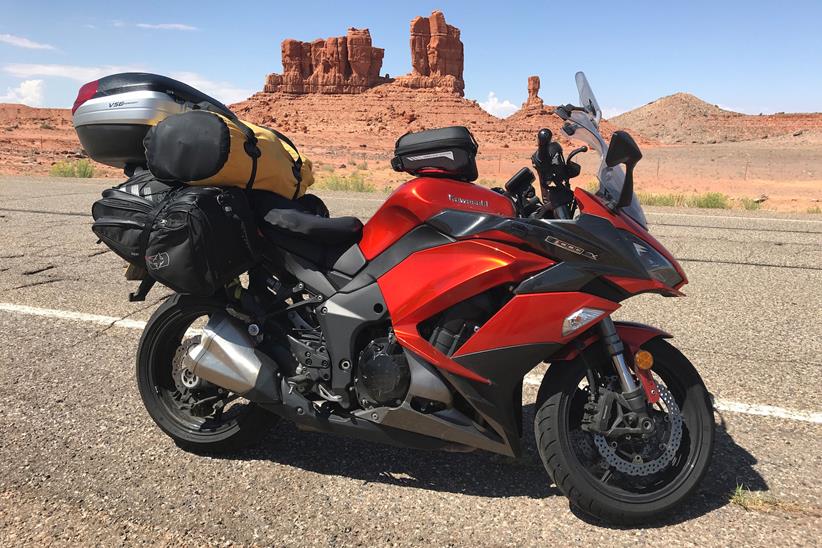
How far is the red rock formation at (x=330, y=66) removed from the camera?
340ft

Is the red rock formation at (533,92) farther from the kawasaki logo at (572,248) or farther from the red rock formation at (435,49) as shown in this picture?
the kawasaki logo at (572,248)

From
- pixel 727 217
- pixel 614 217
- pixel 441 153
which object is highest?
pixel 441 153

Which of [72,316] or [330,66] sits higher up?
[330,66]

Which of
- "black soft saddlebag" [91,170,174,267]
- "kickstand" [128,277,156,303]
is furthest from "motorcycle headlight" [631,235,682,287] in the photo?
"kickstand" [128,277,156,303]

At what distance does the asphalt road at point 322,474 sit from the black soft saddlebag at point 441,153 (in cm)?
144

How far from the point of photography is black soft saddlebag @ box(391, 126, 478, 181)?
8.68 ft

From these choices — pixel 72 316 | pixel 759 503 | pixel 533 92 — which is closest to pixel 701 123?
pixel 533 92

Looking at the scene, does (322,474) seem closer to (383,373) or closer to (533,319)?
(383,373)

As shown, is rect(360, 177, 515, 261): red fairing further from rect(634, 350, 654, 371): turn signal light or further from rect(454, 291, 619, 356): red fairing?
rect(634, 350, 654, 371): turn signal light

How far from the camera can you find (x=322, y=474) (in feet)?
10.1

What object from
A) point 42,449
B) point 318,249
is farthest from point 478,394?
point 42,449

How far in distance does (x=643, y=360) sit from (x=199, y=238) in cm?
193

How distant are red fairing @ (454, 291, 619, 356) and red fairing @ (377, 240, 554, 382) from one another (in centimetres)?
4

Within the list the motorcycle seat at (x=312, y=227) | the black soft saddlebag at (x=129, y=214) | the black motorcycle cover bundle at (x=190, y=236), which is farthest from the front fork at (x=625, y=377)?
the black soft saddlebag at (x=129, y=214)
